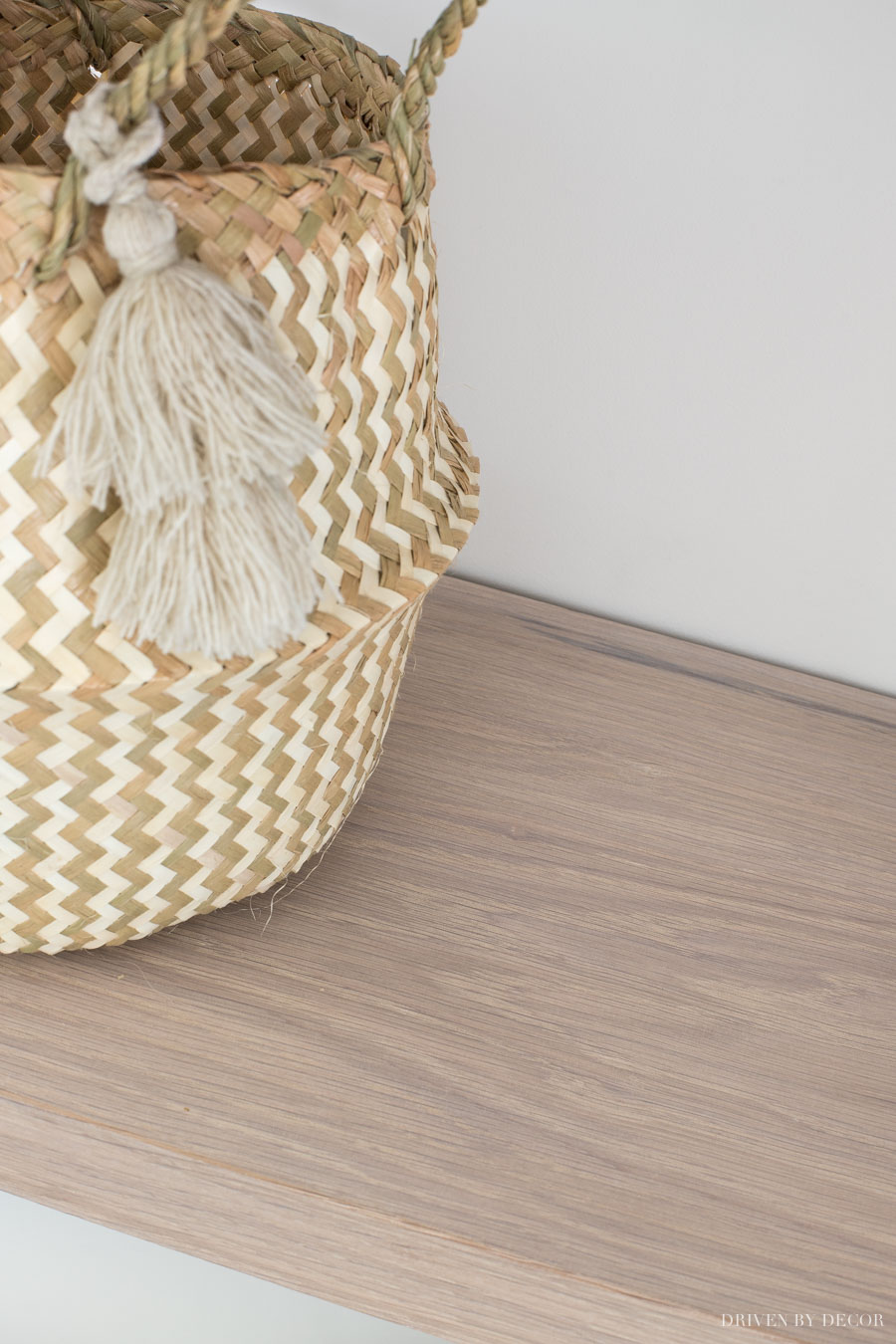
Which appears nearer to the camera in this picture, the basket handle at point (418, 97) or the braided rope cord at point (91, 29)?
the basket handle at point (418, 97)

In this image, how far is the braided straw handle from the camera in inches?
13.1

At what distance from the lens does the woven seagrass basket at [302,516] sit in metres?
0.38

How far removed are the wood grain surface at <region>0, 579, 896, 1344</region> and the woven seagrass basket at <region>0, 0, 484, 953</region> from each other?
6cm

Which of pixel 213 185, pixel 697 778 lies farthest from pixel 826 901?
pixel 213 185

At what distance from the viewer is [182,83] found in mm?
371

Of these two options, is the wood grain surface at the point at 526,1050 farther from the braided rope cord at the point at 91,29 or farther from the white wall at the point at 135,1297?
the braided rope cord at the point at 91,29

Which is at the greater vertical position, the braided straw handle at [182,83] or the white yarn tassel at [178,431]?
the braided straw handle at [182,83]

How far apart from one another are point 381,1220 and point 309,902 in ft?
0.58

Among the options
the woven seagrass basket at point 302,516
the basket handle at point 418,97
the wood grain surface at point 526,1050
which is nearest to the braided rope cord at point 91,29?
the woven seagrass basket at point 302,516

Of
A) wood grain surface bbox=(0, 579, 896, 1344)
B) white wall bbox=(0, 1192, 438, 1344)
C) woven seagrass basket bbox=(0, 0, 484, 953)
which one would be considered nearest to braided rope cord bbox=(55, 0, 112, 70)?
woven seagrass basket bbox=(0, 0, 484, 953)

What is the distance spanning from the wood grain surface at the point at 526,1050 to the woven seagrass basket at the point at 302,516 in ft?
0.19

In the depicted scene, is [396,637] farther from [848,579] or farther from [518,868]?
[848,579]

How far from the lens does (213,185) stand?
0.39 meters

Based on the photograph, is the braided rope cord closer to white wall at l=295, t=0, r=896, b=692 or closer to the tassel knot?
white wall at l=295, t=0, r=896, b=692
